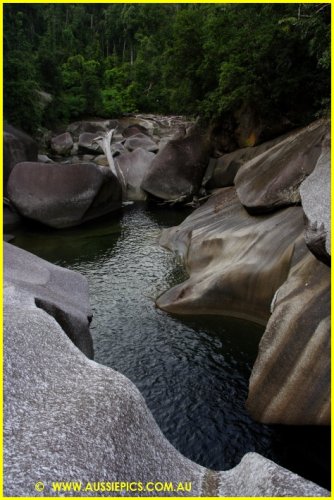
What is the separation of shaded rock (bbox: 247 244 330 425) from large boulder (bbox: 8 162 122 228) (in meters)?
14.6

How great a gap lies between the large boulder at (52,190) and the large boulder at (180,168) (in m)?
4.70

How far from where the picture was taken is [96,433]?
4.98 m

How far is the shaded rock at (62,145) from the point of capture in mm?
41594

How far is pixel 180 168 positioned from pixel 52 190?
7.46m

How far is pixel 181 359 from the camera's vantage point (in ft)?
35.3


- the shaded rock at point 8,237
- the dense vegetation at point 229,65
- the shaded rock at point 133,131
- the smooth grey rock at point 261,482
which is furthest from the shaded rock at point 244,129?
the shaded rock at point 133,131

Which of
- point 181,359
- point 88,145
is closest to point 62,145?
point 88,145

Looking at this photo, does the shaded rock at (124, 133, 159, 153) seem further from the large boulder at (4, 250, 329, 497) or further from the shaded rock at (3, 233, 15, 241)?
the large boulder at (4, 250, 329, 497)

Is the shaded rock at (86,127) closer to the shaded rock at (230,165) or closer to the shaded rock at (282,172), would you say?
the shaded rock at (230,165)

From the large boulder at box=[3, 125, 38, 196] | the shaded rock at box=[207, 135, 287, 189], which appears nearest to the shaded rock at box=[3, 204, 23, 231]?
the large boulder at box=[3, 125, 38, 196]

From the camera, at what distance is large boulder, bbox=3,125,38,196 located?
25.9 m

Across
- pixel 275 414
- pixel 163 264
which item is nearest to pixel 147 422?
pixel 275 414
